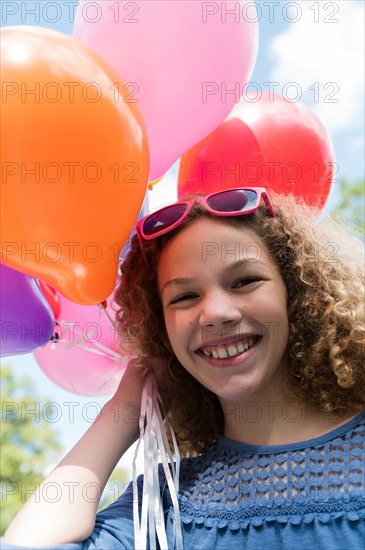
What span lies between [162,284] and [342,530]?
0.84 meters

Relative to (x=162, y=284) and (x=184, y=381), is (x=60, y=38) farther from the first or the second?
(x=184, y=381)

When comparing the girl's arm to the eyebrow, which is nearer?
the girl's arm

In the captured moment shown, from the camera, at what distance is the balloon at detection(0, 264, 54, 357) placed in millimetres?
1914

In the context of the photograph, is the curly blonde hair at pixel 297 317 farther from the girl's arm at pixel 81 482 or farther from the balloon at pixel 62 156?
the balloon at pixel 62 156

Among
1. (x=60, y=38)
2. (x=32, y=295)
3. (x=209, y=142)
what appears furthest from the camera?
(x=209, y=142)

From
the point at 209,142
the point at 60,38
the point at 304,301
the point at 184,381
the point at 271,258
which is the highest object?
the point at 60,38

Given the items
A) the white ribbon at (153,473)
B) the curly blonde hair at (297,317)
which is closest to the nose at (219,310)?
the curly blonde hair at (297,317)

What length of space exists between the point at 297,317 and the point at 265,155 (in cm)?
58

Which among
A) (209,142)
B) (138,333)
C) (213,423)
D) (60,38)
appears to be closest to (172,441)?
(213,423)

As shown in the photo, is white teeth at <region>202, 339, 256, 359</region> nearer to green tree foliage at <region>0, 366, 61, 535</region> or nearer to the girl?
the girl

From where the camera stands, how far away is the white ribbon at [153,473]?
1.65 m

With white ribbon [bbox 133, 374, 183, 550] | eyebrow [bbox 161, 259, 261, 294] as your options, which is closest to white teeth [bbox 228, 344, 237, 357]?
eyebrow [bbox 161, 259, 261, 294]

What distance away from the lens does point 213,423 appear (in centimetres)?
204

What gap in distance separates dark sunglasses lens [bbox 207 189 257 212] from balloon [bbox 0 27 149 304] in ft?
0.88
